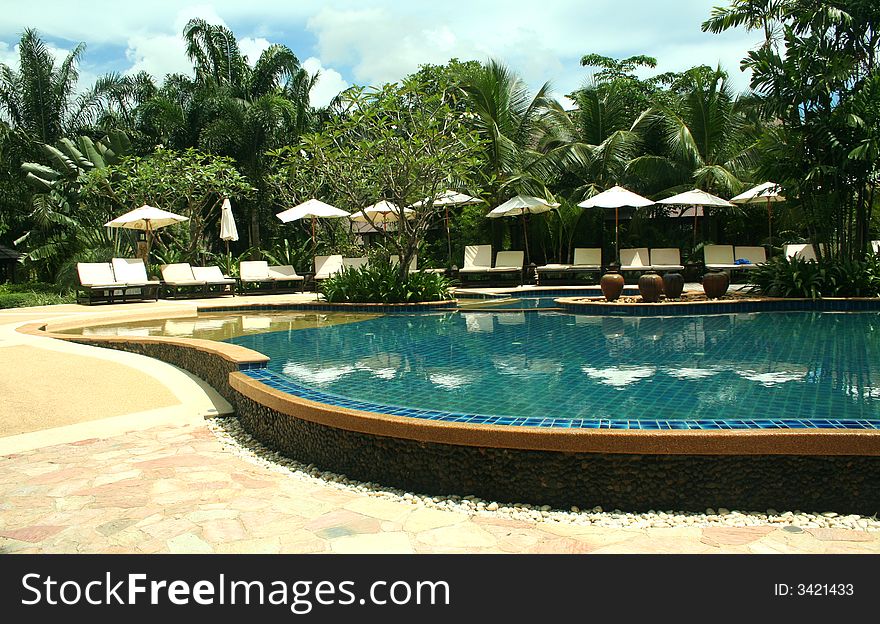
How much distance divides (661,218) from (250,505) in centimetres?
2166

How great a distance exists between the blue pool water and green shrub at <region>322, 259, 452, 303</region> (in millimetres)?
2832

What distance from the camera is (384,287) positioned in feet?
44.7

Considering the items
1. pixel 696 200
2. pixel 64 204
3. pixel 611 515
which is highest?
pixel 64 204

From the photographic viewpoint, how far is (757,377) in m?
5.80

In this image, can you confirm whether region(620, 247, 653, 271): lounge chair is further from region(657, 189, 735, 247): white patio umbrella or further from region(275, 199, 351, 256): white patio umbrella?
region(275, 199, 351, 256): white patio umbrella

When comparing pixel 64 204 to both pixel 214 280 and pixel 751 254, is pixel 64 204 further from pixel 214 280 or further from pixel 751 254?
pixel 751 254

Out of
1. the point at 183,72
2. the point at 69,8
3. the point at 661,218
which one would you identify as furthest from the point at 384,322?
the point at 183,72

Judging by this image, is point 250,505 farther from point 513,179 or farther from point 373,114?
point 513,179

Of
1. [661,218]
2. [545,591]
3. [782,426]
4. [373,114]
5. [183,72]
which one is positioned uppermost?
[183,72]

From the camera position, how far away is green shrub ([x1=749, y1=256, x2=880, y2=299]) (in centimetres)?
1202

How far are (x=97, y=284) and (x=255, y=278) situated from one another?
391 centimetres

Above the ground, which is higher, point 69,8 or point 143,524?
point 69,8

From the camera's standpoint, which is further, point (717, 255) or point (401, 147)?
point (717, 255)

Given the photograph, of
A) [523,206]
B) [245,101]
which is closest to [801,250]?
[523,206]
